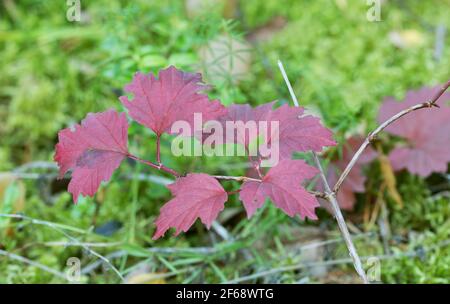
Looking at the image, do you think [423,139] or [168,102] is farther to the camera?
[423,139]

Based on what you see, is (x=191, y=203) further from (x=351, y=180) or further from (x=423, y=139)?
(x=423, y=139)

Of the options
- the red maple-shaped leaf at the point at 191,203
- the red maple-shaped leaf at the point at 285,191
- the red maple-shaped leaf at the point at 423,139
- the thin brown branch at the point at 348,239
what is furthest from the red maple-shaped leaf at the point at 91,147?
the red maple-shaped leaf at the point at 423,139

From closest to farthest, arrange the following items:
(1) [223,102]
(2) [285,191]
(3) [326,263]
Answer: (2) [285,191], (3) [326,263], (1) [223,102]

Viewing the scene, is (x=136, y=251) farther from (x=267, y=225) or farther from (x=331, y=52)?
(x=331, y=52)

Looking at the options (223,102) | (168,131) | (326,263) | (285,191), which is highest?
(223,102)

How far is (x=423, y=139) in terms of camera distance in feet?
4.24

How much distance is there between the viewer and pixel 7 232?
1.29m

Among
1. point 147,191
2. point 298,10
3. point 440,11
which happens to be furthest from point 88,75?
point 440,11


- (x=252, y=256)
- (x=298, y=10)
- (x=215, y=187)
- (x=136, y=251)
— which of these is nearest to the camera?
(x=215, y=187)

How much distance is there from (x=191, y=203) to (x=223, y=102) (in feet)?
1.55

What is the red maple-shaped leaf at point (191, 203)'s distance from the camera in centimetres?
81

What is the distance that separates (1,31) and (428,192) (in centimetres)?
156

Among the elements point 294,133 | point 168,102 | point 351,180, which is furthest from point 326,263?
point 168,102

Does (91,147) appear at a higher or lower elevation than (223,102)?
lower
